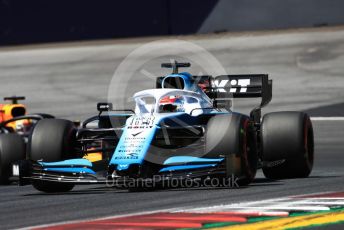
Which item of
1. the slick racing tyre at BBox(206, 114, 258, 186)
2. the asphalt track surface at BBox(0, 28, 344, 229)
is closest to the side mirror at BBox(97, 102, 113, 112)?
the asphalt track surface at BBox(0, 28, 344, 229)

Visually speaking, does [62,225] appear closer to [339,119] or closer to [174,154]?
[174,154]

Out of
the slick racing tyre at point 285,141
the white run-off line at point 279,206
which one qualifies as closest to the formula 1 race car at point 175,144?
the slick racing tyre at point 285,141

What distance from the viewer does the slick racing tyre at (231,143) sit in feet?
39.1

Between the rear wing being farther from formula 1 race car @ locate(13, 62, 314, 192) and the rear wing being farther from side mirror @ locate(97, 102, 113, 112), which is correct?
side mirror @ locate(97, 102, 113, 112)

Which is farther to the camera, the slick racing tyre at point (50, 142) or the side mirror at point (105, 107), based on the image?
the side mirror at point (105, 107)

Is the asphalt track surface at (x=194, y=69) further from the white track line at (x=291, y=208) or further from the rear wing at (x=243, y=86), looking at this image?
the rear wing at (x=243, y=86)

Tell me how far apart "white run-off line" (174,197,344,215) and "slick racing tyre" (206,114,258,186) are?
176 centimetres

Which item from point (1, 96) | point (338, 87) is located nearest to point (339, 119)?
point (338, 87)

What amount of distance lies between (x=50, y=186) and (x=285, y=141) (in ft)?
10.0

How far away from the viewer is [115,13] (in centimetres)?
3406

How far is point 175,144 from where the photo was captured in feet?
42.3

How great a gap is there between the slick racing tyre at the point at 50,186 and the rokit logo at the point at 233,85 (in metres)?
2.91

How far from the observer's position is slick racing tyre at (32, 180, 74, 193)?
1283 cm

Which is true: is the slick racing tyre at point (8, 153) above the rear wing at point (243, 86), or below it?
below
